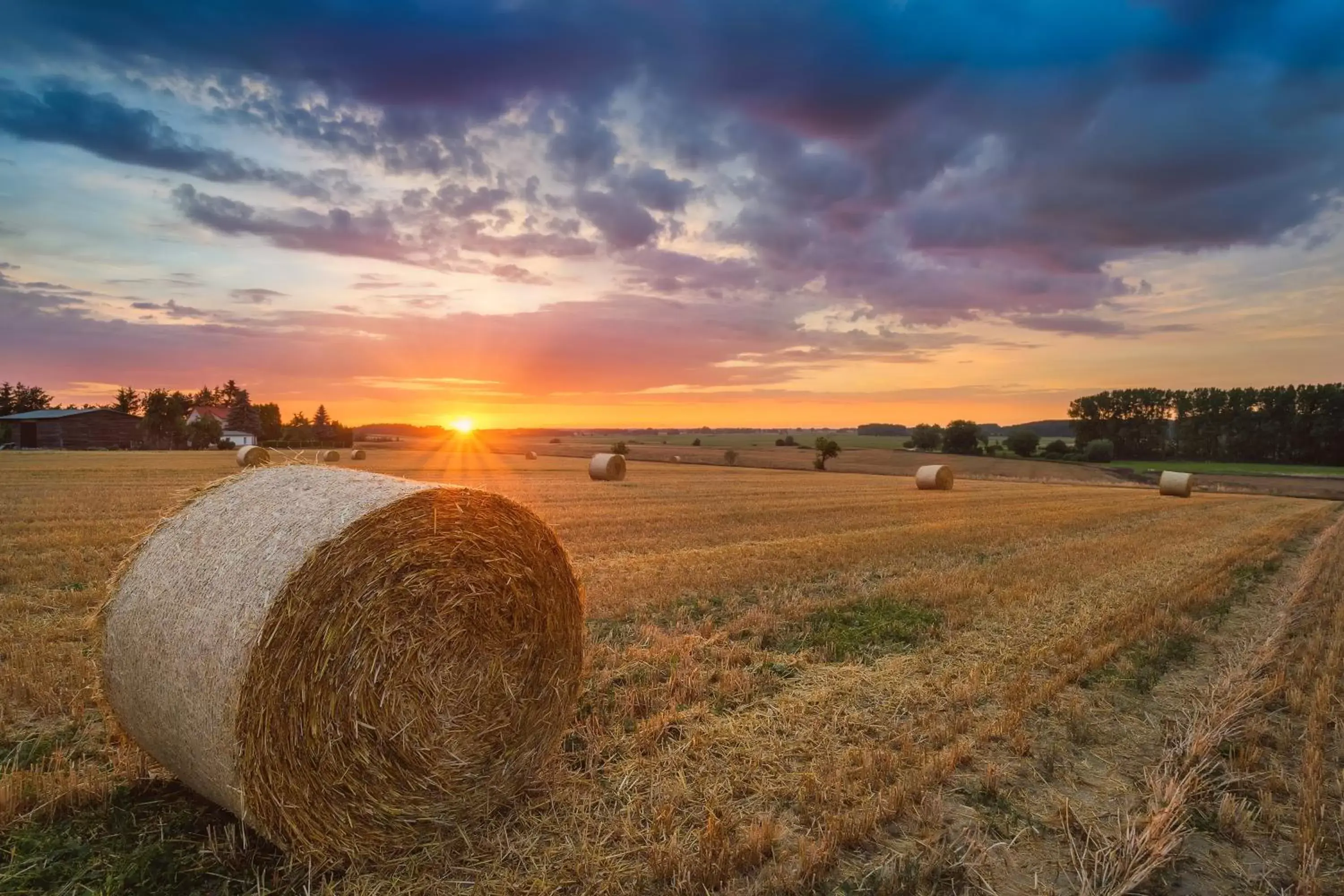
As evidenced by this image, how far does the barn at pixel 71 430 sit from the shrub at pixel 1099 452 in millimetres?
82951

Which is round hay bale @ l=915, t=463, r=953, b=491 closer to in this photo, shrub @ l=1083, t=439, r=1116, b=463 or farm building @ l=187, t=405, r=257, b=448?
shrub @ l=1083, t=439, r=1116, b=463

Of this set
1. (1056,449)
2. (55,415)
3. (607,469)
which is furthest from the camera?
(1056,449)

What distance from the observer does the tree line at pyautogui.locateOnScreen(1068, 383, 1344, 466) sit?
2542 inches

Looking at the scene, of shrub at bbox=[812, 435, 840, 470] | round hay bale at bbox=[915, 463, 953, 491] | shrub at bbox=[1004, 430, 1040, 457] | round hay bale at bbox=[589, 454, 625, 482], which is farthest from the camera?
shrub at bbox=[1004, 430, 1040, 457]

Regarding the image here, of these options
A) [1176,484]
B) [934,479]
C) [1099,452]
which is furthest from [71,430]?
[1099,452]

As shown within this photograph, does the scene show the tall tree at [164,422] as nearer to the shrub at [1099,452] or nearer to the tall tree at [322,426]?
the tall tree at [322,426]

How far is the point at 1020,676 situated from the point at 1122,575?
604 centimetres

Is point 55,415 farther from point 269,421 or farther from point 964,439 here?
point 964,439

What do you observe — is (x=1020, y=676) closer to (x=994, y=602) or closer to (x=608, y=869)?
(x=994, y=602)

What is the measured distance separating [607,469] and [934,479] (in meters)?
13.3

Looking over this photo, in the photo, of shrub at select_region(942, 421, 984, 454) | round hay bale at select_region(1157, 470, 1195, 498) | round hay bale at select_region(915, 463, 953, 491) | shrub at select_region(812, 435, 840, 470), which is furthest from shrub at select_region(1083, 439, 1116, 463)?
round hay bale at select_region(915, 463, 953, 491)

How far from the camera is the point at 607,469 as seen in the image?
97.1ft

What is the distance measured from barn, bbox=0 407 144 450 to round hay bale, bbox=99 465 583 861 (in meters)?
70.7

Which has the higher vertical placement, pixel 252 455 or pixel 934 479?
pixel 252 455
